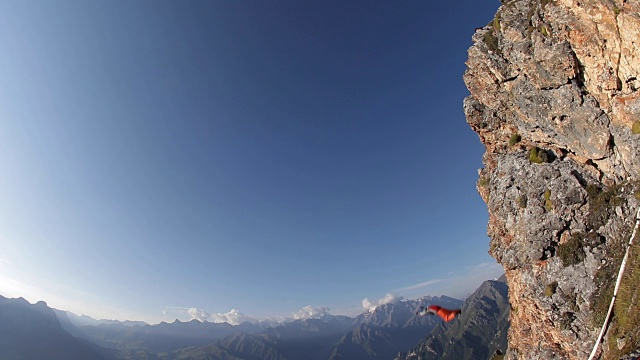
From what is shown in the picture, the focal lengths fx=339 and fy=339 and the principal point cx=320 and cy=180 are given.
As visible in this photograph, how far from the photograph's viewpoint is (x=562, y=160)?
165 feet

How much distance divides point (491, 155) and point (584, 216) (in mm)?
18224

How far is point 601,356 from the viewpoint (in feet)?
123

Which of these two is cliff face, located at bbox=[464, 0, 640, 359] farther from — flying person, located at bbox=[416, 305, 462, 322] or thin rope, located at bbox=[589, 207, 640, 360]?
flying person, located at bbox=[416, 305, 462, 322]

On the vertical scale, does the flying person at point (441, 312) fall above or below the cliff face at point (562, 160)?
below

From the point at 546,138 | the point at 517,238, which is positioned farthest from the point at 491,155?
the point at 517,238

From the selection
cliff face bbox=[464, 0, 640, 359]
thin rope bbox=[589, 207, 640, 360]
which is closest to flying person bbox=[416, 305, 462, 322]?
cliff face bbox=[464, 0, 640, 359]

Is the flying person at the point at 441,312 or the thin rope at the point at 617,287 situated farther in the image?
the thin rope at the point at 617,287

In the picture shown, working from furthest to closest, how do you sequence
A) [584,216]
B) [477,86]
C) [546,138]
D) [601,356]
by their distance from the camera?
[477,86], [546,138], [584,216], [601,356]

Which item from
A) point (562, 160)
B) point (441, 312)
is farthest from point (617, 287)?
point (441, 312)

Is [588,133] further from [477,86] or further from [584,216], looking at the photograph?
[477,86]

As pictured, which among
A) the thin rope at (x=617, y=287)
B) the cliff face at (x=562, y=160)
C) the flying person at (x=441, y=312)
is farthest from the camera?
the cliff face at (x=562, y=160)

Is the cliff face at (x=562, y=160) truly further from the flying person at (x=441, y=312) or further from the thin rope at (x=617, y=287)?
the flying person at (x=441, y=312)

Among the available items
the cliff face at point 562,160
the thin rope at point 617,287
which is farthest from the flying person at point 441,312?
the thin rope at point 617,287

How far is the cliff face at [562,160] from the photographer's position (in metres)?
39.4
